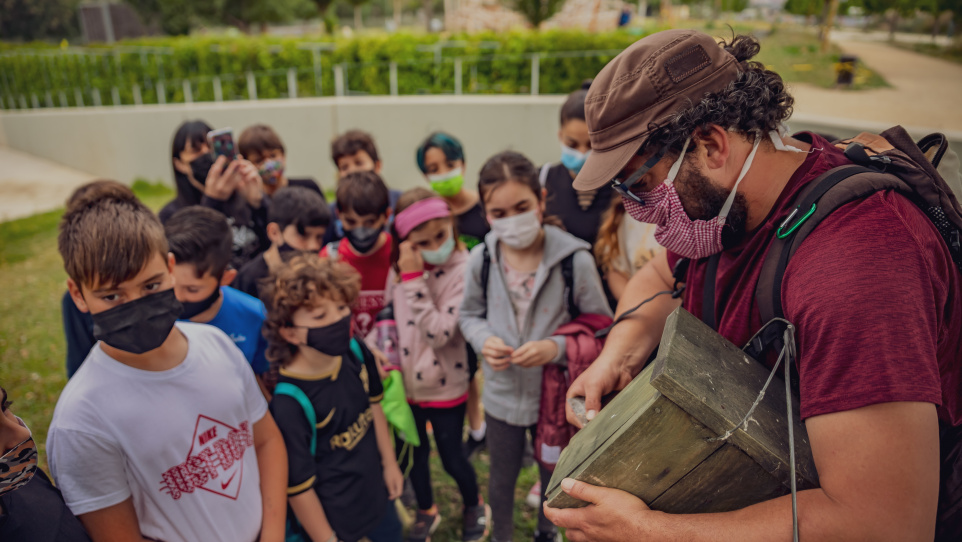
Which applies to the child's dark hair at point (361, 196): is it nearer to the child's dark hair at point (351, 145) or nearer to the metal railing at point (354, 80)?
the child's dark hair at point (351, 145)

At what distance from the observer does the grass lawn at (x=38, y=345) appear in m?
3.58

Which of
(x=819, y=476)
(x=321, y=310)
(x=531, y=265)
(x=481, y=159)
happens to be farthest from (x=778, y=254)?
(x=481, y=159)

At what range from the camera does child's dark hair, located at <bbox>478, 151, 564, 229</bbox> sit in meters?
2.83

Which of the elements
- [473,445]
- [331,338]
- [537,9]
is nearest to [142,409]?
[331,338]

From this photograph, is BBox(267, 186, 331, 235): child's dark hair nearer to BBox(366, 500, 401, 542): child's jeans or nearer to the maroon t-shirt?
BBox(366, 500, 401, 542): child's jeans

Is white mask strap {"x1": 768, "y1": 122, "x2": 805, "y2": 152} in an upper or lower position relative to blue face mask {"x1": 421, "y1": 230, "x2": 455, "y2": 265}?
upper

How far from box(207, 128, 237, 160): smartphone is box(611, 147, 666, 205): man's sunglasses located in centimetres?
323

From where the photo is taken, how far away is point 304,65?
12.7 meters

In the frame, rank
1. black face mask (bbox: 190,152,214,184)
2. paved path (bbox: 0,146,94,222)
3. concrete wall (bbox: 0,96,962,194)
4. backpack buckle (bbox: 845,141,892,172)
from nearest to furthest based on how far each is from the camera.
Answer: backpack buckle (bbox: 845,141,892,172)
black face mask (bbox: 190,152,214,184)
concrete wall (bbox: 0,96,962,194)
paved path (bbox: 0,146,94,222)

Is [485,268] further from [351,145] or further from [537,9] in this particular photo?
[537,9]

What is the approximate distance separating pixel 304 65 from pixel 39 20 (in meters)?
35.5

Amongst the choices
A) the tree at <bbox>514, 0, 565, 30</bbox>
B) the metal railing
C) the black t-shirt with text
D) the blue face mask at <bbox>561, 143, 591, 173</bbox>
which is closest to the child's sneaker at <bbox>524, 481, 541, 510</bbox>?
the black t-shirt with text

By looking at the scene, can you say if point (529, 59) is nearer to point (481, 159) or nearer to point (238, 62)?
point (481, 159)

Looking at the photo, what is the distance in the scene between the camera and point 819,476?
1.13 metres
